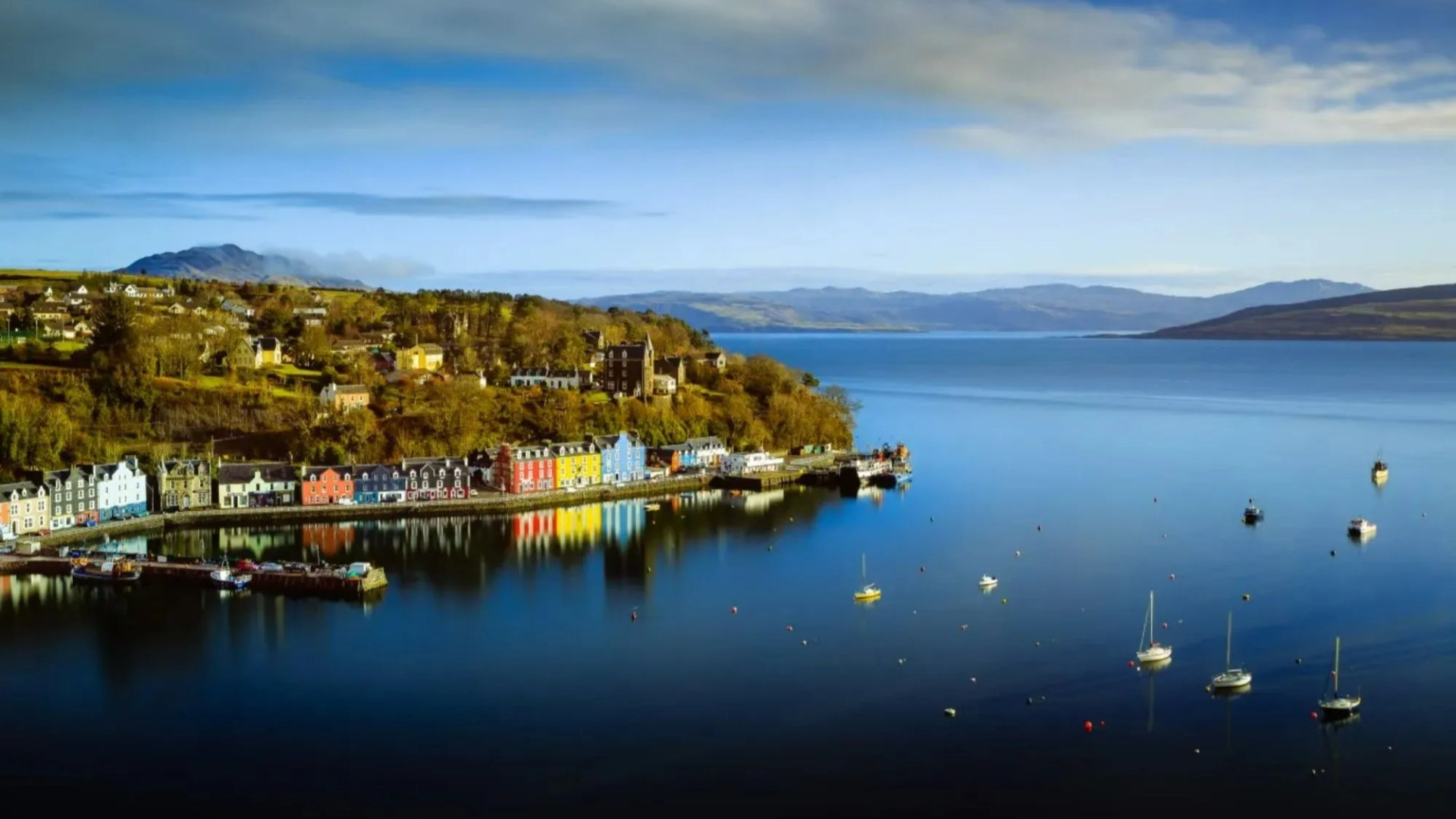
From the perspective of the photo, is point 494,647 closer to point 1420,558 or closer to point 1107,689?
point 1107,689

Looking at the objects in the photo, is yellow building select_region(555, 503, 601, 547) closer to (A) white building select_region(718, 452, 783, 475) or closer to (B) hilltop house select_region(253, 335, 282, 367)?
(A) white building select_region(718, 452, 783, 475)

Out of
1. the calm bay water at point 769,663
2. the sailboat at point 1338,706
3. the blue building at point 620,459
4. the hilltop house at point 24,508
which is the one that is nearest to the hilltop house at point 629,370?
the blue building at point 620,459

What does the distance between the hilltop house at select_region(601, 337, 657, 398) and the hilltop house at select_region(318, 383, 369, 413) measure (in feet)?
25.8

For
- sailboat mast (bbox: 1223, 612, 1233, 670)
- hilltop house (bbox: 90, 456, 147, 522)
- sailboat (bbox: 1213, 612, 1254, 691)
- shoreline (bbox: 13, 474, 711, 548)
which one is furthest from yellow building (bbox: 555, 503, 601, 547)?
sailboat (bbox: 1213, 612, 1254, 691)

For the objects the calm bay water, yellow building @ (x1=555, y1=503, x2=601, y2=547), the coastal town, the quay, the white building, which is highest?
the coastal town

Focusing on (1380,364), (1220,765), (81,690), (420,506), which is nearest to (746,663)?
(1220,765)

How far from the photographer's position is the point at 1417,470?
35.2 meters

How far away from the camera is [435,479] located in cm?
2945

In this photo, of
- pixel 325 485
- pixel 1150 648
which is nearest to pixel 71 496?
pixel 325 485

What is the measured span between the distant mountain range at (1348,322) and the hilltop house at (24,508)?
433ft

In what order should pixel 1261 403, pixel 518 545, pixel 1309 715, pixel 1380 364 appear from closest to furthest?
pixel 1309 715 → pixel 518 545 → pixel 1261 403 → pixel 1380 364

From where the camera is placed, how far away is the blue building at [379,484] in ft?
94.7

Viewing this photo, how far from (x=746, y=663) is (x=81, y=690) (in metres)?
8.55

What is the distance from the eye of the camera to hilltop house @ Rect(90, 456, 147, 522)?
26203mm
